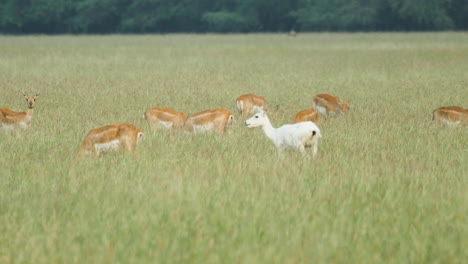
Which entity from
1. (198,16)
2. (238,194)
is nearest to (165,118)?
(238,194)

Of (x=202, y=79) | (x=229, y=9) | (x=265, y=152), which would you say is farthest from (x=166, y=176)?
(x=229, y=9)

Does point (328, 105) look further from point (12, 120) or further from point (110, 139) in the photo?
point (12, 120)

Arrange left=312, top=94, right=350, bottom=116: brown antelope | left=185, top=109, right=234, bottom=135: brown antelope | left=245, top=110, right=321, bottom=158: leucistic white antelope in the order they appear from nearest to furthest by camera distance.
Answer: left=245, top=110, right=321, bottom=158: leucistic white antelope → left=185, top=109, right=234, bottom=135: brown antelope → left=312, top=94, right=350, bottom=116: brown antelope

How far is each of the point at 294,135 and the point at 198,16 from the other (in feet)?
238

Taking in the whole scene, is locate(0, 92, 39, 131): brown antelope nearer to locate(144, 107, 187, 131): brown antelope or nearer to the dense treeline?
locate(144, 107, 187, 131): brown antelope

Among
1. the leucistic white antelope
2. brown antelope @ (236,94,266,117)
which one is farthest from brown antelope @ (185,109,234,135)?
brown antelope @ (236,94,266,117)

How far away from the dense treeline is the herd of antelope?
59166 millimetres

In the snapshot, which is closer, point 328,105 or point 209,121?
point 209,121

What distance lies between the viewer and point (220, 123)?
10164mm

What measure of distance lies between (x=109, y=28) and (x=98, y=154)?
249 feet

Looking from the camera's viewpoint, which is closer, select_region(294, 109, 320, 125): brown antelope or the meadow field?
the meadow field

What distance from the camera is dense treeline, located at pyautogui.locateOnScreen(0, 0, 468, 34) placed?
2790 inches

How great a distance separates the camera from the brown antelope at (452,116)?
34.4ft

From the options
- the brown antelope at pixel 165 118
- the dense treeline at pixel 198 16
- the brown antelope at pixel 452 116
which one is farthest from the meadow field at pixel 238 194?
the dense treeline at pixel 198 16
